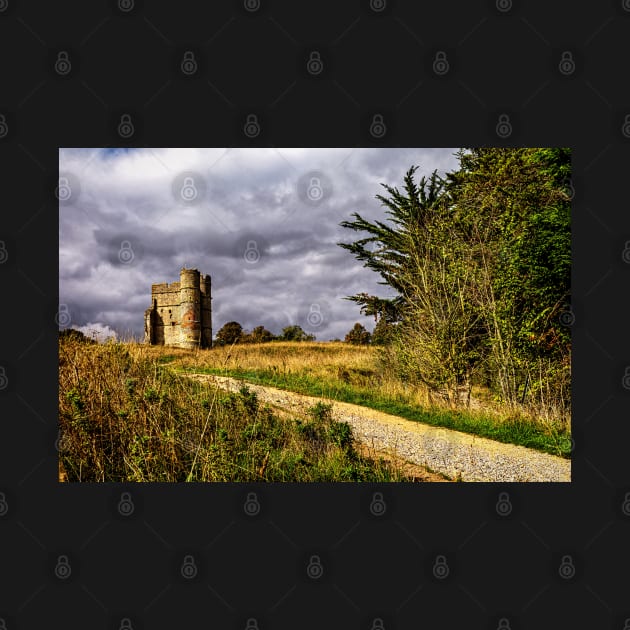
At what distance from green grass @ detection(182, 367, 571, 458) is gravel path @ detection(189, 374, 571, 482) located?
22 cm

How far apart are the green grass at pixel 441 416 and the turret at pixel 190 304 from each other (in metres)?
13.5

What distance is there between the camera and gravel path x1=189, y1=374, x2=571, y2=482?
4250 mm

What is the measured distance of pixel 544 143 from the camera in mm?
4164

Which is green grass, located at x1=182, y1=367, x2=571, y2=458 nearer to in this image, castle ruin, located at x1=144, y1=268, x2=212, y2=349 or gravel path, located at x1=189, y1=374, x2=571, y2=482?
gravel path, located at x1=189, y1=374, x2=571, y2=482

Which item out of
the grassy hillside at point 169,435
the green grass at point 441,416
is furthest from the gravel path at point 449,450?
the grassy hillside at point 169,435

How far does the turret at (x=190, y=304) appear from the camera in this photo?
74.5ft

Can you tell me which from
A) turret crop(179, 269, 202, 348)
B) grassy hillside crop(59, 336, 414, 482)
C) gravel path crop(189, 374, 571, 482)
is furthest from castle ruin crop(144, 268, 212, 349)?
grassy hillside crop(59, 336, 414, 482)

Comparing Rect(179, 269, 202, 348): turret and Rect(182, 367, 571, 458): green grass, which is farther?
Rect(179, 269, 202, 348): turret

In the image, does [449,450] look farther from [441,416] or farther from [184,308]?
[184,308]

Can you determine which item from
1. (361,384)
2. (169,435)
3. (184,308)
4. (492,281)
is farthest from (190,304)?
(169,435)

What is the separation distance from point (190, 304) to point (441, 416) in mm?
19359

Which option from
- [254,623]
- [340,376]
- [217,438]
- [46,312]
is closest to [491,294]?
[340,376]

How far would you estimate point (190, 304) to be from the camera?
23312mm

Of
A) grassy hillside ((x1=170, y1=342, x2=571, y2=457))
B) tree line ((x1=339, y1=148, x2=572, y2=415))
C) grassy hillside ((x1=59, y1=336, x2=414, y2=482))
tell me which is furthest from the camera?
tree line ((x1=339, y1=148, x2=572, y2=415))
